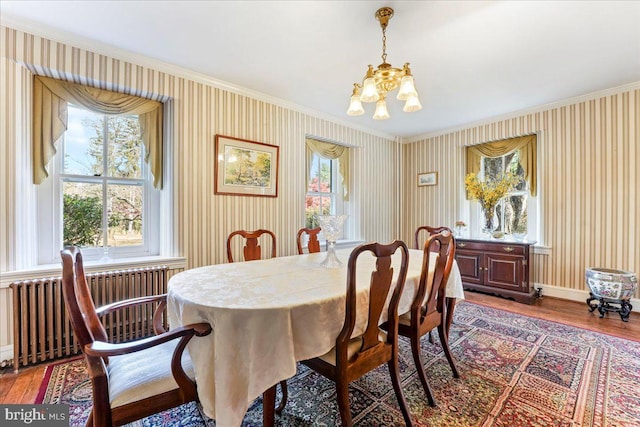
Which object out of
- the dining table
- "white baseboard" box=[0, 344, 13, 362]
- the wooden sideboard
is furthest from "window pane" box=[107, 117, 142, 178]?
the wooden sideboard

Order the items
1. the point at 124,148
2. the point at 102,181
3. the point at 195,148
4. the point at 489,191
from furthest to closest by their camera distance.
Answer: the point at 489,191 → the point at 195,148 → the point at 124,148 → the point at 102,181

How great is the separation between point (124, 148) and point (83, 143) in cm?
30

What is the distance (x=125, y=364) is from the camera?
1225 mm

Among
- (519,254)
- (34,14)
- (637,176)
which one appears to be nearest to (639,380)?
(519,254)

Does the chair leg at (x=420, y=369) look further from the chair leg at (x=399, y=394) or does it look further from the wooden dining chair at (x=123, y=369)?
the wooden dining chair at (x=123, y=369)

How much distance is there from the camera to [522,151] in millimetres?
3998

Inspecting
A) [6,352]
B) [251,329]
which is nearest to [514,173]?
[251,329]

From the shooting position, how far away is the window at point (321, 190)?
4164 millimetres

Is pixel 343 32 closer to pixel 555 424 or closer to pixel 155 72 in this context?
pixel 155 72

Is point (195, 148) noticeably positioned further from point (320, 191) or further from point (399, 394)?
point (399, 394)

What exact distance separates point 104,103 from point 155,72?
1.70ft

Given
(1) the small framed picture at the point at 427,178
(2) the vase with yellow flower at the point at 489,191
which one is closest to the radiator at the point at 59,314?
(2) the vase with yellow flower at the point at 489,191

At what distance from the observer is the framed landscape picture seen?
119 inches

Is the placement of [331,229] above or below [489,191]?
below
